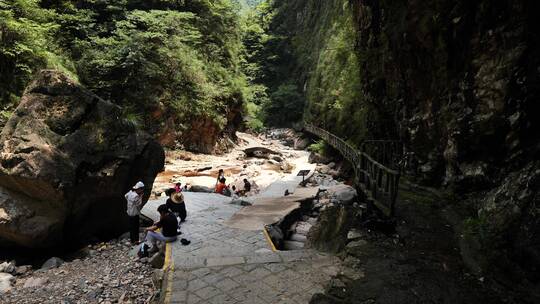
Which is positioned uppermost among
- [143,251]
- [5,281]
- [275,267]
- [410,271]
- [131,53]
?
[131,53]

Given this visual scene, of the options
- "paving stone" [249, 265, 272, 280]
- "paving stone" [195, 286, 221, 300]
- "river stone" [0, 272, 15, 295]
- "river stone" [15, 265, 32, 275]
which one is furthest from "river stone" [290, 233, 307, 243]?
"river stone" [0, 272, 15, 295]

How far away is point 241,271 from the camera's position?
5.29 meters

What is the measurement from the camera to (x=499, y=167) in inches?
237

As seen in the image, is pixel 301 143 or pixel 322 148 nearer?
pixel 322 148

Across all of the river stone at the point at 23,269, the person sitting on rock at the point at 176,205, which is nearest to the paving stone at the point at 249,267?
the person sitting on rock at the point at 176,205

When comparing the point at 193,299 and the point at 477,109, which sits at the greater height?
the point at 477,109

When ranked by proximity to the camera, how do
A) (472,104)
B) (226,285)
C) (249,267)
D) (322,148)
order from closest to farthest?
1. (226,285)
2. (249,267)
3. (472,104)
4. (322,148)

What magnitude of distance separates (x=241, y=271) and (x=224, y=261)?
1.83 ft

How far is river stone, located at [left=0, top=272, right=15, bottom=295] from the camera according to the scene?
20.5ft

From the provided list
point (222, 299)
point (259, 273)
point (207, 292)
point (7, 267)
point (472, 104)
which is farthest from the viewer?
point (7, 267)

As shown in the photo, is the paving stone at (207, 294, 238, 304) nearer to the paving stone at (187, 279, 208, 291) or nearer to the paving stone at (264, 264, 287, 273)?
the paving stone at (187, 279, 208, 291)

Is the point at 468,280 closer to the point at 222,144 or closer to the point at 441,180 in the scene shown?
the point at 441,180

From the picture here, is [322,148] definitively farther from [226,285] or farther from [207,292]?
[207,292]

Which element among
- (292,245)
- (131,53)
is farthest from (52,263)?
(131,53)
